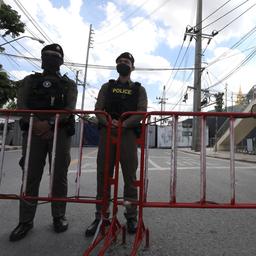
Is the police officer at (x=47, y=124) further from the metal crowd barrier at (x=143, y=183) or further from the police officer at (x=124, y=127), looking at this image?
the police officer at (x=124, y=127)

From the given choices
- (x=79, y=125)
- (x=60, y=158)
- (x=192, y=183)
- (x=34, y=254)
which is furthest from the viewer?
(x=192, y=183)

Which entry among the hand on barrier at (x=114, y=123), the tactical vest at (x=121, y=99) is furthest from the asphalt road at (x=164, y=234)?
the tactical vest at (x=121, y=99)

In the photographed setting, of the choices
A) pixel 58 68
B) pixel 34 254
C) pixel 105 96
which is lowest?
pixel 34 254

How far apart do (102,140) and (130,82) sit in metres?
0.76

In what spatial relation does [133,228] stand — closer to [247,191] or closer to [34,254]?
[34,254]

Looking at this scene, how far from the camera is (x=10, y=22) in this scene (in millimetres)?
25703

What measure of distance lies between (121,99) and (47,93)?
83cm

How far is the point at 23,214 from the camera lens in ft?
13.8

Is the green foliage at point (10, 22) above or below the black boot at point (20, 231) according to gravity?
above

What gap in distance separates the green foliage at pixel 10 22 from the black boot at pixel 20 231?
23797mm

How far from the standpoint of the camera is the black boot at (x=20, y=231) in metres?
3.98

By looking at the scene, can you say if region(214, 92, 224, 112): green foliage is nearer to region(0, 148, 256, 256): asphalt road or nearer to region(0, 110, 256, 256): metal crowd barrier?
region(0, 148, 256, 256): asphalt road

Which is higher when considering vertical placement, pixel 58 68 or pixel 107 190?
pixel 58 68

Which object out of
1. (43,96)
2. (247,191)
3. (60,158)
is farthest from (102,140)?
(247,191)
